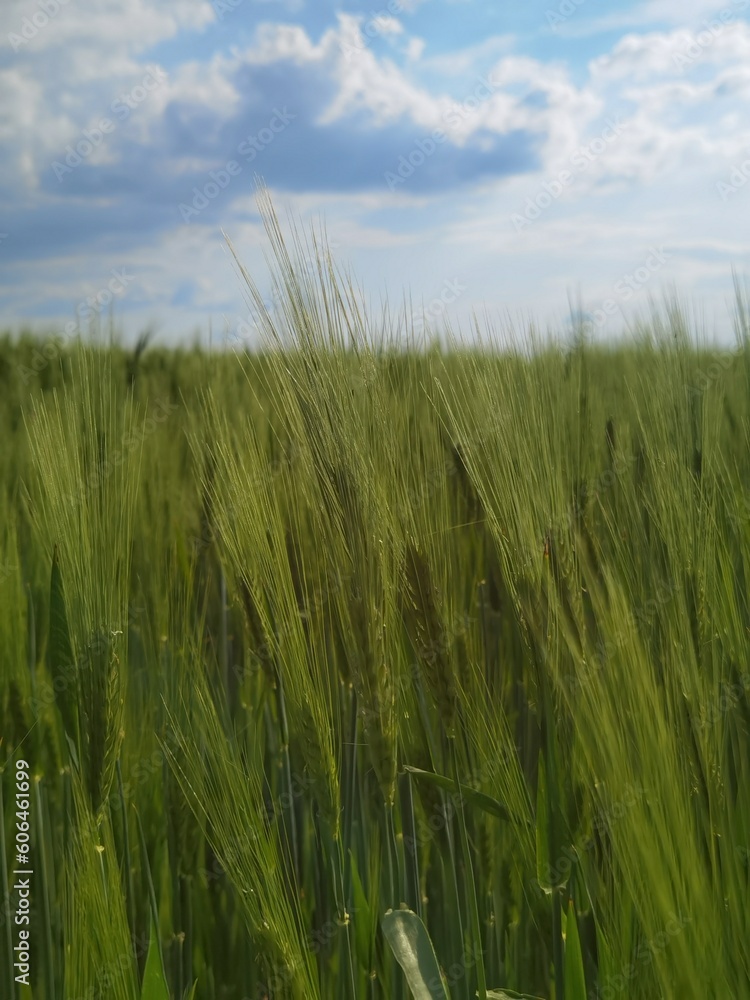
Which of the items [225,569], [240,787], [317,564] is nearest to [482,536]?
[225,569]

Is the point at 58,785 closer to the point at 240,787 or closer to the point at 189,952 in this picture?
the point at 189,952

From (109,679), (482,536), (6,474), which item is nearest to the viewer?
(109,679)

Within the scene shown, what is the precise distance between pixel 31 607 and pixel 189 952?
66 centimetres

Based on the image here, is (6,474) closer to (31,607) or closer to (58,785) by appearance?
(31,607)

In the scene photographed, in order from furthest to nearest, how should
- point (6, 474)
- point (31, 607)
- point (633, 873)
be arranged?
point (6, 474) < point (31, 607) < point (633, 873)

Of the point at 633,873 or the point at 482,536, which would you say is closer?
the point at 633,873

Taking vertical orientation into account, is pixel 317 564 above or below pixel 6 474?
below

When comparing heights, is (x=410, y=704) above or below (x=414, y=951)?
above

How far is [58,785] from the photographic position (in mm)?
1557

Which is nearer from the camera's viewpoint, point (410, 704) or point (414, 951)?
point (414, 951)

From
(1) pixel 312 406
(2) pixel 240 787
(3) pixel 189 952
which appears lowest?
(3) pixel 189 952

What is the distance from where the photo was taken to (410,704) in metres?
1.15

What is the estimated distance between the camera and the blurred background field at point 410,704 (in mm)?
826

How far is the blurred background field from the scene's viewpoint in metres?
0.83
